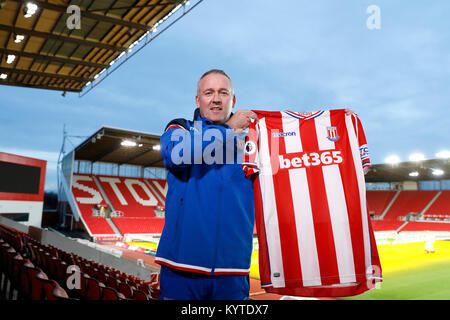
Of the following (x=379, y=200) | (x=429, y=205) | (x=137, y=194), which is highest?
(x=137, y=194)

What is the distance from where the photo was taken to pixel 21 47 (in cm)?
1332

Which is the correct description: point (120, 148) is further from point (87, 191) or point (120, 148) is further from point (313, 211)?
point (313, 211)

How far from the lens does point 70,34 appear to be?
40.1ft

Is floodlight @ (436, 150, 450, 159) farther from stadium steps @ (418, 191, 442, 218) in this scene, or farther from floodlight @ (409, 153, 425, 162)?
stadium steps @ (418, 191, 442, 218)

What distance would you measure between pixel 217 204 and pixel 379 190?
156ft

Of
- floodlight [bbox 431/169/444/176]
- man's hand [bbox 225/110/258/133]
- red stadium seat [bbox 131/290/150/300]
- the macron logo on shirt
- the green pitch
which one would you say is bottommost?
the green pitch

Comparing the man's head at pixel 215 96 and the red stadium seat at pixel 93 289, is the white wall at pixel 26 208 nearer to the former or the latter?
the red stadium seat at pixel 93 289

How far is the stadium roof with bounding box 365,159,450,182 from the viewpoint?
31406 millimetres

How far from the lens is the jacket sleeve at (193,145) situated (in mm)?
1476

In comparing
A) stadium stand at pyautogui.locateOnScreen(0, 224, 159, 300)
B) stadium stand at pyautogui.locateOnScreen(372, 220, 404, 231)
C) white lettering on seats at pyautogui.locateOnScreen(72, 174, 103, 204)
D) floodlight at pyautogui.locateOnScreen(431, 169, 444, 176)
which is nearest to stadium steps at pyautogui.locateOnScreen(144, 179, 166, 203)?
white lettering on seats at pyautogui.locateOnScreen(72, 174, 103, 204)

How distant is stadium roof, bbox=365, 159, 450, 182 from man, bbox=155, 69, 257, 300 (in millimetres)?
34917

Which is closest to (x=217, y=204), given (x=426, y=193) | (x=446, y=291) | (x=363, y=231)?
(x=363, y=231)

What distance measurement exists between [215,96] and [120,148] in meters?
30.4

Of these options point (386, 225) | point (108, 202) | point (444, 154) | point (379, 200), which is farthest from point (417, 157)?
point (108, 202)
